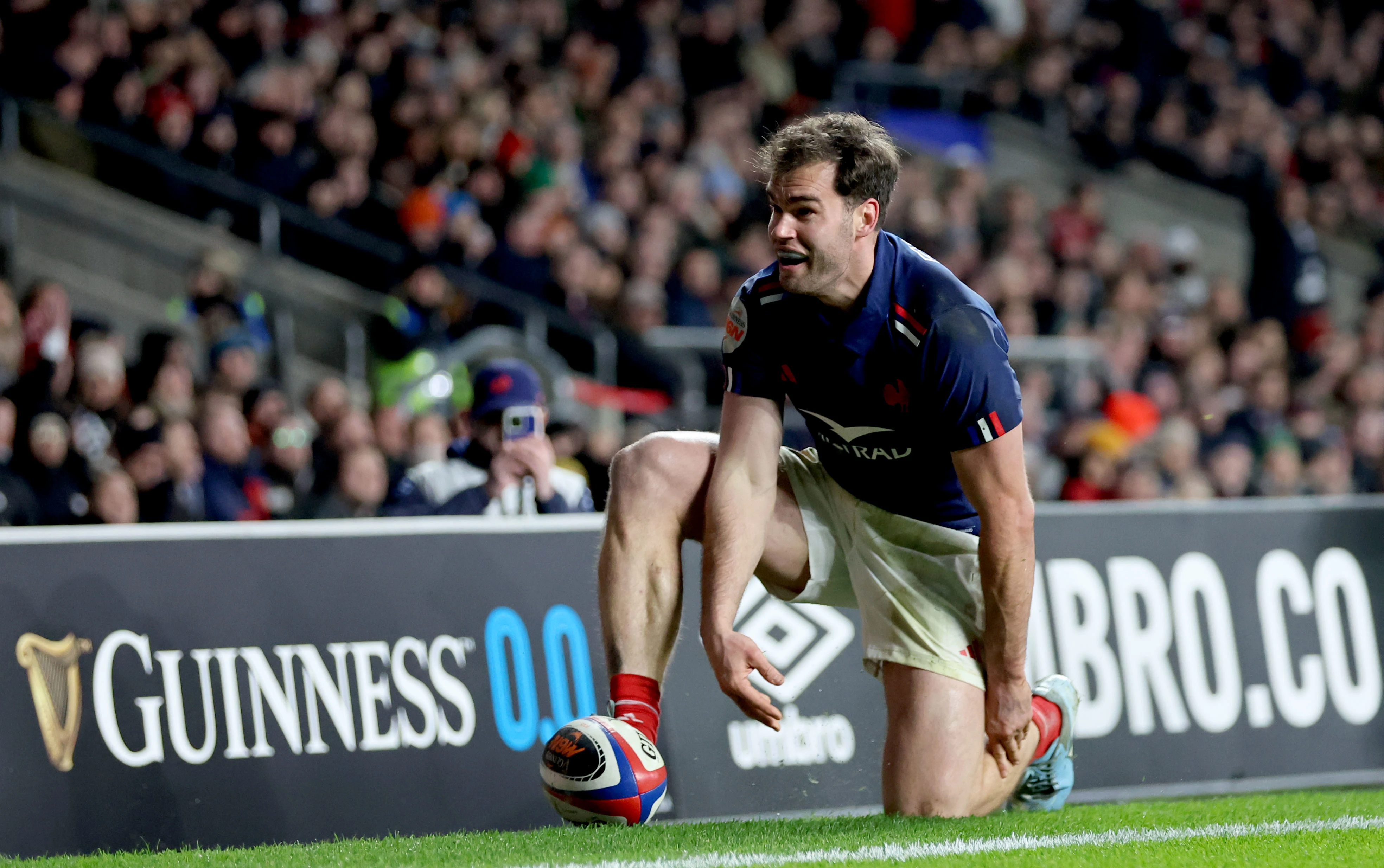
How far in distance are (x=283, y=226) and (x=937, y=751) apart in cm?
809

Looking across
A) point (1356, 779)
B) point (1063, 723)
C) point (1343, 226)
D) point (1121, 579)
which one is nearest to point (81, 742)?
point (1063, 723)

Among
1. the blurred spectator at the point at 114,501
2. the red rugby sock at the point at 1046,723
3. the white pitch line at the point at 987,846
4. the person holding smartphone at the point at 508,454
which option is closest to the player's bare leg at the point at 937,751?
the red rugby sock at the point at 1046,723

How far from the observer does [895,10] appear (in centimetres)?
1705

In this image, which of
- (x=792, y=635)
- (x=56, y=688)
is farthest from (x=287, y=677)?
(x=792, y=635)

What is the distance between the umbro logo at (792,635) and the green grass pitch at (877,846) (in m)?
1.29

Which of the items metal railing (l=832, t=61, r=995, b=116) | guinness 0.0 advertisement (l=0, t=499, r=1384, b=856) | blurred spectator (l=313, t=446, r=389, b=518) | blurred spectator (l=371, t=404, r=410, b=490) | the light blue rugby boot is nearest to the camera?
guinness 0.0 advertisement (l=0, t=499, r=1384, b=856)

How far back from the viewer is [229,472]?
301 inches

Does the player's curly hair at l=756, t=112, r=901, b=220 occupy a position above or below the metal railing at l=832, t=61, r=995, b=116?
below

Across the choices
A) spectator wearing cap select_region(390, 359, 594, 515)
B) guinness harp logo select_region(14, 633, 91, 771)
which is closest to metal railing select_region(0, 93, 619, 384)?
spectator wearing cap select_region(390, 359, 594, 515)

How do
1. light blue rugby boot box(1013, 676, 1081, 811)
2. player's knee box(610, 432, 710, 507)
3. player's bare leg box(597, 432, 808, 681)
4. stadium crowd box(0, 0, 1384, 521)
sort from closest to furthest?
player's bare leg box(597, 432, 808, 681), player's knee box(610, 432, 710, 507), light blue rugby boot box(1013, 676, 1081, 811), stadium crowd box(0, 0, 1384, 521)

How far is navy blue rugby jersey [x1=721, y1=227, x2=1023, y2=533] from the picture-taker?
13.5ft

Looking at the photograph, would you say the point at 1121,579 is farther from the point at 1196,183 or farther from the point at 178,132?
the point at 1196,183

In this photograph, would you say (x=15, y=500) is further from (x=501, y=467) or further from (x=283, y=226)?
(x=283, y=226)

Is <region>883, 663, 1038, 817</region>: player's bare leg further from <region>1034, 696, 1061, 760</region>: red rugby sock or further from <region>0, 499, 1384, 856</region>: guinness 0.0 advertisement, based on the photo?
<region>0, 499, 1384, 856</region>: guinness 0.0 advertisement
